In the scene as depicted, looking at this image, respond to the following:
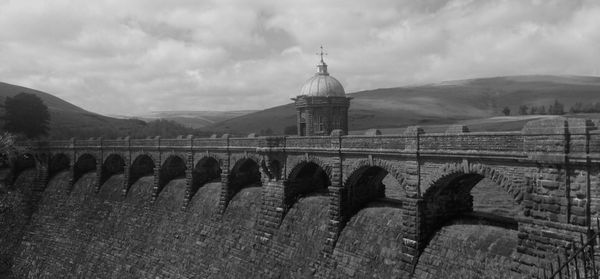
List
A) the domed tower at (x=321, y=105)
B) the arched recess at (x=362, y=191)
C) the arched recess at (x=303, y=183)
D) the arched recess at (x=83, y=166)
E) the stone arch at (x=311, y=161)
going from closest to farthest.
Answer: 1. the arched recess at (x=362, y=191)
2. the stone arch at (x=311, y=161)
3. the arched recess at (x=303, y=183)
4. the domed tower at (x=321, y=105)
5. the arched recess at (x=83, y=166)

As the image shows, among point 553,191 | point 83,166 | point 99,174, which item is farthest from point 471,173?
point 83,166

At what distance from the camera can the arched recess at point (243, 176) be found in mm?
34000

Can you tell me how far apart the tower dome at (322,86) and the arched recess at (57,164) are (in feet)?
118

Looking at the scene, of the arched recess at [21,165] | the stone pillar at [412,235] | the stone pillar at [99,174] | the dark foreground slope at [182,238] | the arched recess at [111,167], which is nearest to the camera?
the stone pillar at [412,235]

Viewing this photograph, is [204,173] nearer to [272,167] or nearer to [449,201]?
[272,167]

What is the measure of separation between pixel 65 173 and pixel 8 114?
37519 mm

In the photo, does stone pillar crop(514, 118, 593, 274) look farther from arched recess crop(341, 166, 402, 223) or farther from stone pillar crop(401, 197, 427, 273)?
arched recess crop(341, 166, 402, 223)

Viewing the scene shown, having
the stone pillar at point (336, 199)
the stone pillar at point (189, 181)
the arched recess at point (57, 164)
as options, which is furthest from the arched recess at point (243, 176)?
the arched recess at point (57, 164)

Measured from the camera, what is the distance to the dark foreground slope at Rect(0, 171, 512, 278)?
22.2 m

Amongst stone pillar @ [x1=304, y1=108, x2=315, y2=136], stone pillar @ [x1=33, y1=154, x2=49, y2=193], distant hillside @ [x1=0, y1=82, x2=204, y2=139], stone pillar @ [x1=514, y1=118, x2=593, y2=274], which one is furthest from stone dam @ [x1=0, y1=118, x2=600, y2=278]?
distant hillside @ [x1=0, y1=82, x2=204, y2=139]

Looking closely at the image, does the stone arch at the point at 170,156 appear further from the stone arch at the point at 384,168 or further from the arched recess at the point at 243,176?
the stone arch at the point at 384,168

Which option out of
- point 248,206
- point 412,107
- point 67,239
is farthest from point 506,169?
point 412,107

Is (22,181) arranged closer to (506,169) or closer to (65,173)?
(65,173)

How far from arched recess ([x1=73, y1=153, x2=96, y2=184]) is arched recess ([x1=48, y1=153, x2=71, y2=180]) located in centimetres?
400
